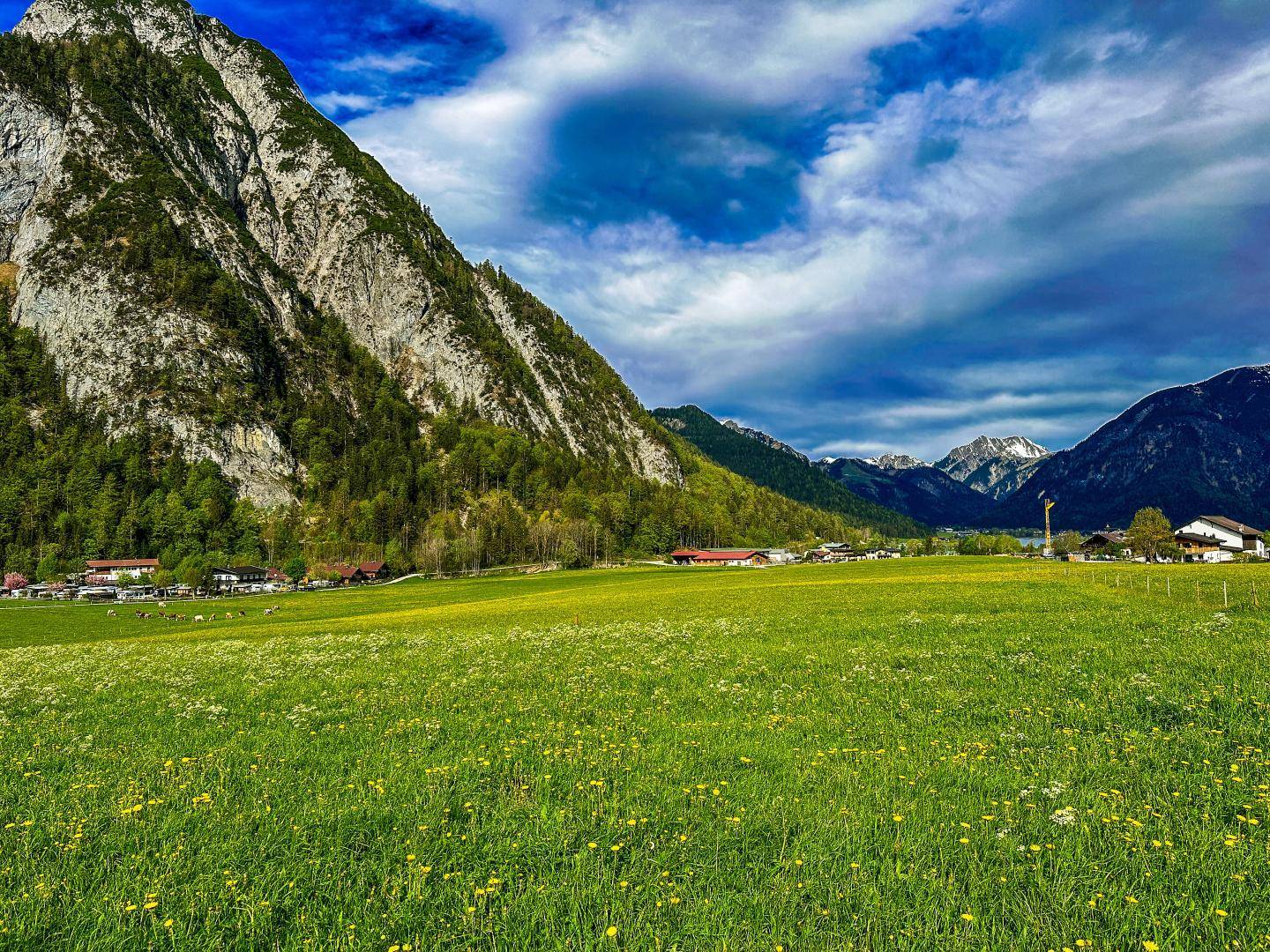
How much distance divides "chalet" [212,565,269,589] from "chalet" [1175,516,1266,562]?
228m

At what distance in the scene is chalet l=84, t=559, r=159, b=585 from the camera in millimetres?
156875

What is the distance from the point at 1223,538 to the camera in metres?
146

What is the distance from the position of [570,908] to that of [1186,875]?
628 cm

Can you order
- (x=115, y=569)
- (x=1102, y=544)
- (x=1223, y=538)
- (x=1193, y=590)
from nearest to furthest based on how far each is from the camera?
(x=1193, y=590) → (x=1223, y=538) → (x=115, y=569) → (x=1102, y=544)

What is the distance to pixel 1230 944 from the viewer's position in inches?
208

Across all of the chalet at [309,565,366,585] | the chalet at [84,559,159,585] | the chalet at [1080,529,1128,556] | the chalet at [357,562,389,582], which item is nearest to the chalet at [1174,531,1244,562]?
the chalet at [1080,529,1128,556]

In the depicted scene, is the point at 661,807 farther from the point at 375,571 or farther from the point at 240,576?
the point at 240,576

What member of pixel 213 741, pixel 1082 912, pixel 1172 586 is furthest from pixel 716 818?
pixel 1172 586

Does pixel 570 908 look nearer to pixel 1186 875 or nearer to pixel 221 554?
pixel 1186 875

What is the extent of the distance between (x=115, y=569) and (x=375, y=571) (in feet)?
220

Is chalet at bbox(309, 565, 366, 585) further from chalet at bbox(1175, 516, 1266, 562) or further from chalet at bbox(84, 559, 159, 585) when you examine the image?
chalet at bbox(1175, 516, 1266, 562)

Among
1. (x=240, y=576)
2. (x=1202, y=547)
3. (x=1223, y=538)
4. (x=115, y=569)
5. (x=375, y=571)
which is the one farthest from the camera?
(x=375, y=571)

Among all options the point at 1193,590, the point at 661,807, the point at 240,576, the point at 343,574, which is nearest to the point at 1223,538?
the point at 1193,590

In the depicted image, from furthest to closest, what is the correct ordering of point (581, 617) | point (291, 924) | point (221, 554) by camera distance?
point (221, 554), point (581, 617), point (291, 924)
